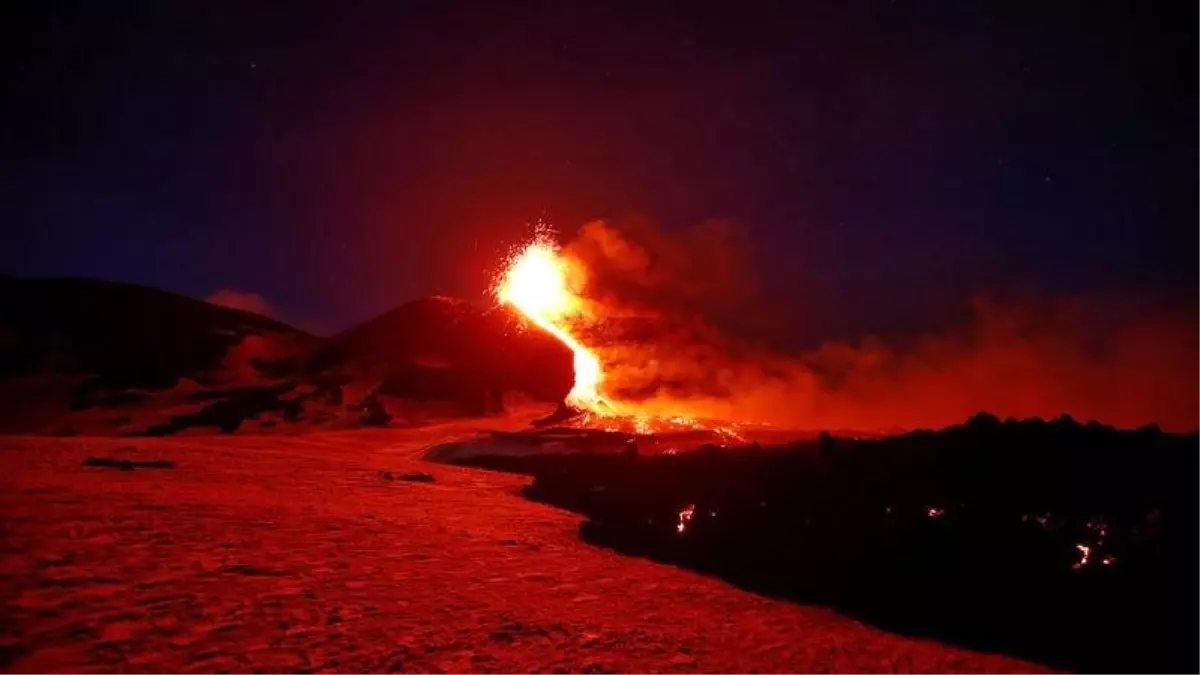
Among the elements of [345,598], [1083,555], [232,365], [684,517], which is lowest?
[345,598]

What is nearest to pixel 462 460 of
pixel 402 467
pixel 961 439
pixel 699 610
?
pixel 402 467

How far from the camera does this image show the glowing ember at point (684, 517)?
12.9 meters

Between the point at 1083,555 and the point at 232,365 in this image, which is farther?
the point at 232,365

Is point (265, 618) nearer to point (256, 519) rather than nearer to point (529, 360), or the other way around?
point (256, 519)

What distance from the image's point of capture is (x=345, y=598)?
7.77 m

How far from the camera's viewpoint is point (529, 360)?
166ft

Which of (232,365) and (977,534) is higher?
(232,365)

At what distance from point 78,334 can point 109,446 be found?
32.3 metres

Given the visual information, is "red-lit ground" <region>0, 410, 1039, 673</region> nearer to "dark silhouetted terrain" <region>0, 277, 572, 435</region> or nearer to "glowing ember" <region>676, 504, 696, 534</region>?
"glowing ember" <region>676, 504, 696, 534</region>

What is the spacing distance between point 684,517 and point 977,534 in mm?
5599

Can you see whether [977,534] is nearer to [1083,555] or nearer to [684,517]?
[1083,555]

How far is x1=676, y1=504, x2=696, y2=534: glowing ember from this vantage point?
12.9 meters

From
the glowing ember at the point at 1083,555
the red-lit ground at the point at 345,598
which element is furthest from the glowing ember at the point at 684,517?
the glowing ember at the point at 1083,555

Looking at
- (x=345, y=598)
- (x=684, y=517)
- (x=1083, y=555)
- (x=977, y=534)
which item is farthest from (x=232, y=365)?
(x=1083, y=555)
